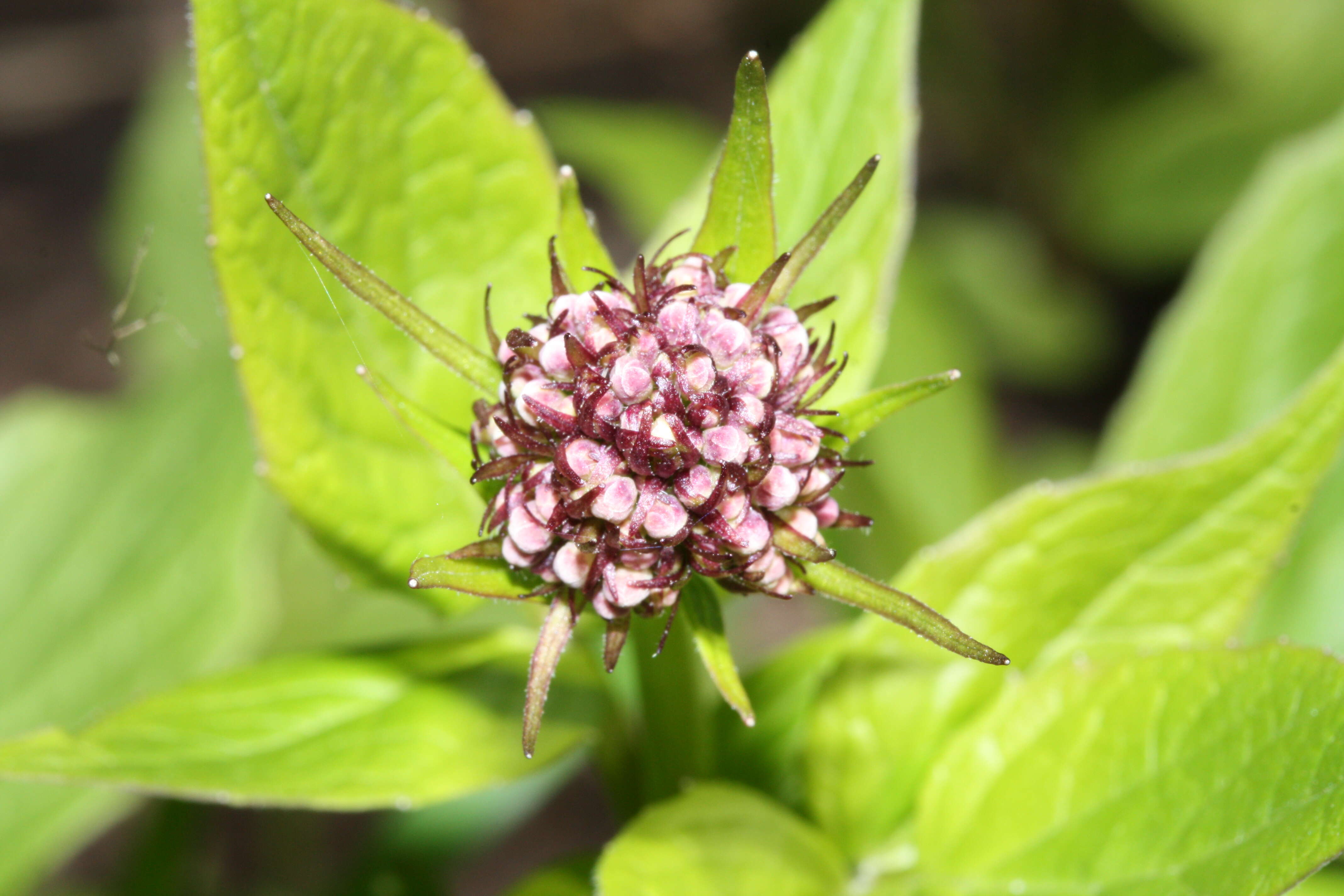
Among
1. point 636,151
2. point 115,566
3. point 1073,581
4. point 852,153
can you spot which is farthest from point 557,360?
point 636,151

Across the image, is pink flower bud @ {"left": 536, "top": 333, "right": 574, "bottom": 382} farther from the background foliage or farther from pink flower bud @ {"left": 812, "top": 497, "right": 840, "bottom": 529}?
the background foliage

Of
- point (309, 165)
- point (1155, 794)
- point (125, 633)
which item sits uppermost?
point (309, 165)

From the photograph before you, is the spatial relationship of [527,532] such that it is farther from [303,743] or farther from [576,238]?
[303,743]

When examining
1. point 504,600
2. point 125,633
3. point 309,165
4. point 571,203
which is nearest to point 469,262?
point 309,165

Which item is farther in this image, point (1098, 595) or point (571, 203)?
point (1098, 595)

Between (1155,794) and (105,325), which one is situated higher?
(1155,794)

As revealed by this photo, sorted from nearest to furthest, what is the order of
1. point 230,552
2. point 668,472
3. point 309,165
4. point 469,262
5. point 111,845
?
point 668,472 < point 309,165 < point 469,262 < point 230,552 < point 111,845

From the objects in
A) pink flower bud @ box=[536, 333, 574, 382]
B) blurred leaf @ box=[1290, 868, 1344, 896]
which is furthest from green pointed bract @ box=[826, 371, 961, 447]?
blurred leaf @ box=[1290, 868, 1344, 896]

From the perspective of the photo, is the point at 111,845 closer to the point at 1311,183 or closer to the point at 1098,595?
the point at 1098,595
